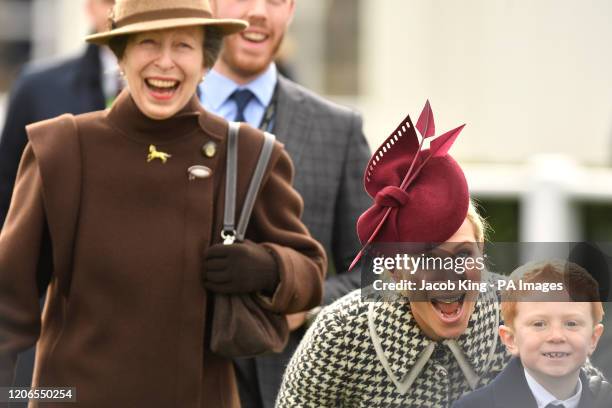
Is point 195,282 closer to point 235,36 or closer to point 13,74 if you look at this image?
point 235,36

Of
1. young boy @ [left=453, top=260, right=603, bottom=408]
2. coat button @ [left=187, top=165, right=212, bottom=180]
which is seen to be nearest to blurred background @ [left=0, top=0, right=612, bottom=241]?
coat button @ [left=187, top=165, right=212, bottom=180]

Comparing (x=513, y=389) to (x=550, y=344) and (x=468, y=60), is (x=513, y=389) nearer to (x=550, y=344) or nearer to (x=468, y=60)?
(x=550, y=344)

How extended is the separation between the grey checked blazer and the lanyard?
2 cm

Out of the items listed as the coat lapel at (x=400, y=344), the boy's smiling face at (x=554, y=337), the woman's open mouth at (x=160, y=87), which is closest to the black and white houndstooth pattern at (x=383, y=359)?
the coat lapel at (x=400, y=344)

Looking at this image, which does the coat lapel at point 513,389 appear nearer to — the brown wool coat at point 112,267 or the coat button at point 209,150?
the brown wool coat at point 112,267

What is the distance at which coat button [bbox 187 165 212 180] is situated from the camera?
13.1 ft

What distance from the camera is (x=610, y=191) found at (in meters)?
10.2

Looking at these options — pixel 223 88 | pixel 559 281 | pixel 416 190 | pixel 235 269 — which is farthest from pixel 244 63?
pixel 559 281

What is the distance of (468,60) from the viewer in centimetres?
1631

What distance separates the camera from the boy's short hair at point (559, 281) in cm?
342

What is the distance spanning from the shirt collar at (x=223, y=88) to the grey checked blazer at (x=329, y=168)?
0.05m

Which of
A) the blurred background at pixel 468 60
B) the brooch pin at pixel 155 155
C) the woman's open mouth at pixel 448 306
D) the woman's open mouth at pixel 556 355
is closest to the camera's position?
the woman's open mouth at pixel 556 355

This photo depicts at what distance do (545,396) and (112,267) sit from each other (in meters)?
1.09

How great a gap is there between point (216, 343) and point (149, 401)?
21 centimetres
